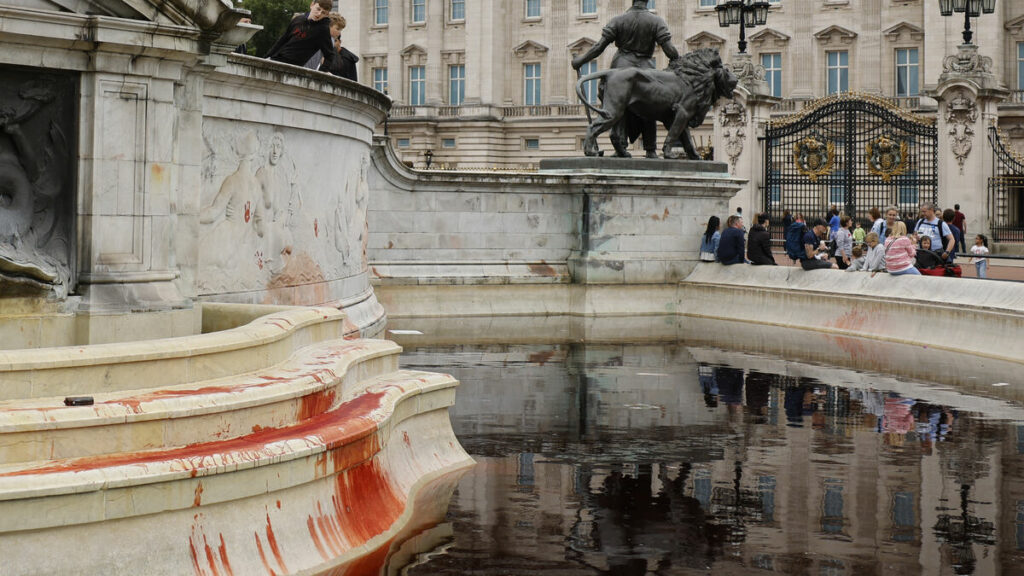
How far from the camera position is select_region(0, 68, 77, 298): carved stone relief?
8.01m

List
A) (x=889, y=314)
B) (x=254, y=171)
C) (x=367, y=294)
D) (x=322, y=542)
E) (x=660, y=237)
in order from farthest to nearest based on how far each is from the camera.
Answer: (x=660, y=237) → (x=889, y=314) → (x=367, y=294) → (x=254, y=171) → (x=322, y=542)

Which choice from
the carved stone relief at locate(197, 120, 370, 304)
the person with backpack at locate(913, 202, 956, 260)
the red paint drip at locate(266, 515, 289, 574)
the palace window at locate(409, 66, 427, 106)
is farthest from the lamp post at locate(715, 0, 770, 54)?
the palace window at locate(409, 66, 427, 106)

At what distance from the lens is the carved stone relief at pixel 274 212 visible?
454 inches

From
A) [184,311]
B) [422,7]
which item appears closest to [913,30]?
[422,7]

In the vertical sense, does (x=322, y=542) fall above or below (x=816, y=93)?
below

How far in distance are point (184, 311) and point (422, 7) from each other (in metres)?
71.2

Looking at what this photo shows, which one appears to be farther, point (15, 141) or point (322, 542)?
point (15, 141)

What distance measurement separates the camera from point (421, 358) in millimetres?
14961

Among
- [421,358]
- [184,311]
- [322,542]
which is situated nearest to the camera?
[322,542]

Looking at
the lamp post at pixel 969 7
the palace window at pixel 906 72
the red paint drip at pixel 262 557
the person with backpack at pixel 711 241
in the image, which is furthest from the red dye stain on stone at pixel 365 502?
the palace window at pixel 906 72

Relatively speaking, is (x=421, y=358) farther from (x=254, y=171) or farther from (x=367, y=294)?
(x=254, y=171)

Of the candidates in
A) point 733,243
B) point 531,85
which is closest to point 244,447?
point 733,243

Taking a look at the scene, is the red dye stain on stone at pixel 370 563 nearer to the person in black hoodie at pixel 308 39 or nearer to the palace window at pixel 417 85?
the person in black hoodie at pixel 308 39

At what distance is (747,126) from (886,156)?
315cm
